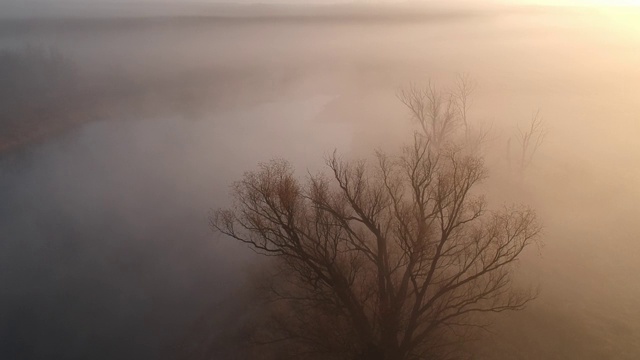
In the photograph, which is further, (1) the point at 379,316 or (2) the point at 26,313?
(2) the point at 26,313

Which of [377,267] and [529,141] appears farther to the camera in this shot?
[529,141]

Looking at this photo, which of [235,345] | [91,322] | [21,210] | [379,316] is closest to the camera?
[379,316]

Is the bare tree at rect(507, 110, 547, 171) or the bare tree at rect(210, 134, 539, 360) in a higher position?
the bare tree at rect(507, 110, 547, 171)

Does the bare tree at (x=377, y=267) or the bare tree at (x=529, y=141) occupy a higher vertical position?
the bare tree at (x=529, y=141)

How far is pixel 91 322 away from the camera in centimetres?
907

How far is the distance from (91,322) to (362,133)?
10627 millimetres

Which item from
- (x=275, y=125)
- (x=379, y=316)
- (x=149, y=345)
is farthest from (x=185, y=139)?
(x=379, y=316)

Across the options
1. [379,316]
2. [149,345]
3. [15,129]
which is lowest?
[379,316]

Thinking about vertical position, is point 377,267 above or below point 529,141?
below

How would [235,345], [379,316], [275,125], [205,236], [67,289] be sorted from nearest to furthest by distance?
1. [379,316]
2. [235,345]
3. [67,289]
4. [205,236]
5. [275,125]

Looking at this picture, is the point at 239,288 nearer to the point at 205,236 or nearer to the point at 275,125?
the point at 205,236

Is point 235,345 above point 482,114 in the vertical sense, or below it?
below

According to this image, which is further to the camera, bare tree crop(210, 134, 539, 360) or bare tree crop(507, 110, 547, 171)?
bare tree crop(507, 110, 547, 171)

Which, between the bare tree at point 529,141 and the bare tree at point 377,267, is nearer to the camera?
the bare tree at point 377,267
